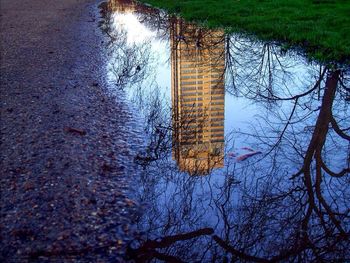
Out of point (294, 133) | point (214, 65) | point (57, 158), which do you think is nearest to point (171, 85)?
point (214, 65)

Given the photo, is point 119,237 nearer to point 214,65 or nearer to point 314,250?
point 314,250

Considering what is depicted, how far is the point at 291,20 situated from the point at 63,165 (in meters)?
13.3

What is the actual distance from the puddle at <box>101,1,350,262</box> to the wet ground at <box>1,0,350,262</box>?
0.02 m

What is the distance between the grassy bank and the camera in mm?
12422

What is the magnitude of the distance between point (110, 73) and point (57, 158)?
564 cm

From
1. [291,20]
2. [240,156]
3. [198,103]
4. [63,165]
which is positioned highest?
[291,20]

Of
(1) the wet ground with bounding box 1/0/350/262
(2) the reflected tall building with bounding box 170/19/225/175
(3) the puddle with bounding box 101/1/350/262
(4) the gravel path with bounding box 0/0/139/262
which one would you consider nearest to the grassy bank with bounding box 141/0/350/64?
(3) the puddle with bounding box 101/1/350/262

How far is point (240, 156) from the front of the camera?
20.9ft

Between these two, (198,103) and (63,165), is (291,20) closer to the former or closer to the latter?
(198,103)

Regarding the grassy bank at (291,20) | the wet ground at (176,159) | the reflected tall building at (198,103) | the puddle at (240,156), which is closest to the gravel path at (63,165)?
the wet ground at (176,159)

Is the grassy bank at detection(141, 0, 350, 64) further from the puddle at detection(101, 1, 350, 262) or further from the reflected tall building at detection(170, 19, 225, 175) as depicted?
the reflected tall building at detection(170, 19, 225, 175)

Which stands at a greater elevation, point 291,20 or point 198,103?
point 291,20

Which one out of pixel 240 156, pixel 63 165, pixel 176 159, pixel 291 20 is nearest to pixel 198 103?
pixel 240 156

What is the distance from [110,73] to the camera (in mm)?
11234
